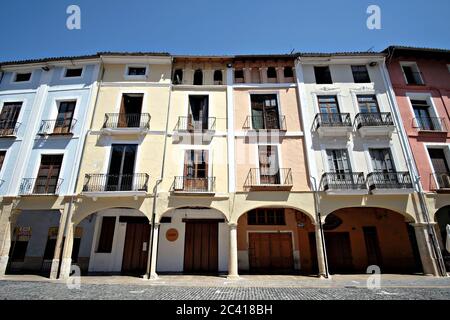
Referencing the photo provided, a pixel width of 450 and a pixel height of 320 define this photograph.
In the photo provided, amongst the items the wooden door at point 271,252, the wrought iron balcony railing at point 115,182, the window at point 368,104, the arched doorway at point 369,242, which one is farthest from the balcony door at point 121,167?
the window at point 368,104

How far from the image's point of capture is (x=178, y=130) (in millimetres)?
12953

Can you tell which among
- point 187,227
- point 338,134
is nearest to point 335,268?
point 338,134

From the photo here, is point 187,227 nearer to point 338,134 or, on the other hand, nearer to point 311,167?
point 311,167

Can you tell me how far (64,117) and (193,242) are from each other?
1061 centimetres

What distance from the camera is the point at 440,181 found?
1199cm

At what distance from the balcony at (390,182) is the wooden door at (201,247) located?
8.65 meters

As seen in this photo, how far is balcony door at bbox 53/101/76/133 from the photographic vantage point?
13.3 metres

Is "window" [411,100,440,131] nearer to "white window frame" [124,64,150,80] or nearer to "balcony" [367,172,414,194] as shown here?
"balcony" [367,172,414,194]

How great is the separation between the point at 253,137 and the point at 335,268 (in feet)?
29.4

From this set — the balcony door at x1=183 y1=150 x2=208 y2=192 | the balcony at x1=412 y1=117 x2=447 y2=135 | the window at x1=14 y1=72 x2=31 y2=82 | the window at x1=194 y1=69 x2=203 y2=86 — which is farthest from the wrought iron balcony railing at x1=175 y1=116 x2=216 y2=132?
the balcony at x1=412 y1=117 x2=447 y2=135

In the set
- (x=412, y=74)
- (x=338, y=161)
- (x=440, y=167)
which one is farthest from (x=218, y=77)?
(x=440, y=167)

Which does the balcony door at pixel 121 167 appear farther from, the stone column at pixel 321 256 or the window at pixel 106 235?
the stone column at pixel 321 256

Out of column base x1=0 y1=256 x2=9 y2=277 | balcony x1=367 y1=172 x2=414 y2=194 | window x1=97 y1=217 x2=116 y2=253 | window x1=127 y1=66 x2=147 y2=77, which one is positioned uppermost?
window x1=127 y1=66 x2=147 y2=77

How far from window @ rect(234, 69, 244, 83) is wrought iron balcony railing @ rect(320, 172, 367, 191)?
7736 millimetres
